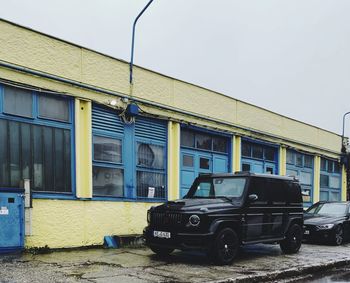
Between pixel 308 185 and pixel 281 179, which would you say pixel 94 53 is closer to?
pixel 281 179

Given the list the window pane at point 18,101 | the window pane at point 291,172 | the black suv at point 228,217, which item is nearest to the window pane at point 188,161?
the black suv at point 228,217

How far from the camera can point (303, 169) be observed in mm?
22125

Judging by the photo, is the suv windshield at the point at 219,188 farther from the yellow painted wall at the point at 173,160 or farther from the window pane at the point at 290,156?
the window pane at the point at 290,156

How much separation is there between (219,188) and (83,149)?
3.80 m

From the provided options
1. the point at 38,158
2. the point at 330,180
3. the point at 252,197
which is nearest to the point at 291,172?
the point at 330,180

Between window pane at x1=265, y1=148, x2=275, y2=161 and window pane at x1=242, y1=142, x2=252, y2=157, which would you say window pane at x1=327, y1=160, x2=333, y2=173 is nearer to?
window pane at x1=265, y1=148, x2=275, y2=161

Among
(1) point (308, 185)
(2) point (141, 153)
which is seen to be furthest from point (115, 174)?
(1) point (308, 185)

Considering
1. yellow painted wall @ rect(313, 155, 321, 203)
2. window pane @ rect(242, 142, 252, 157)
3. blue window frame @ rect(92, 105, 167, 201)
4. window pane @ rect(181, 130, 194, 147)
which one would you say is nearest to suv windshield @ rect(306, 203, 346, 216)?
window pane @ rect(242, 142, 252, 157)

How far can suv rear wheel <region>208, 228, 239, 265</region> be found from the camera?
894 cm

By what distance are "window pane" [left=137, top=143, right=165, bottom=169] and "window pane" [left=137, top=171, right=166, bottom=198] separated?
0.92 ft

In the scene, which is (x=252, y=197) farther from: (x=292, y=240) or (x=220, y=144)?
(x=220, y=144)

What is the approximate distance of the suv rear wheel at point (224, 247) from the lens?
894 cm

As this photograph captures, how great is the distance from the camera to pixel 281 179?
11.3 meters

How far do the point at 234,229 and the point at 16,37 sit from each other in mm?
6700
